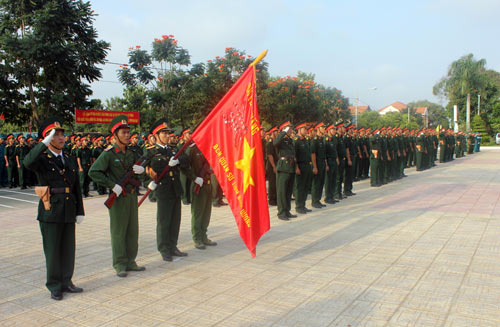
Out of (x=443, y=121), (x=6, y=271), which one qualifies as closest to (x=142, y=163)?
(x=6, y=271)

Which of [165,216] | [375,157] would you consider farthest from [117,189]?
[375,157]

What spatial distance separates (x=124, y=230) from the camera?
A: 5.28 metres

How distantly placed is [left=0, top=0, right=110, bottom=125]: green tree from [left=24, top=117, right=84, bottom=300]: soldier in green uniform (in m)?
14.5

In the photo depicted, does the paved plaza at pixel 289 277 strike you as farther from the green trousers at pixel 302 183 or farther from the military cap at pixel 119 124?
the military cap at pixel 119 124

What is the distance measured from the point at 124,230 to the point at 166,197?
0.86 metres

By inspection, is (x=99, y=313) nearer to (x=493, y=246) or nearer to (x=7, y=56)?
(x=493, y=246)

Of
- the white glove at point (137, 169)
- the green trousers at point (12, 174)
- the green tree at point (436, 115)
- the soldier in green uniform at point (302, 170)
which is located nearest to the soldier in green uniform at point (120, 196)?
the white glove at point (137, 169)

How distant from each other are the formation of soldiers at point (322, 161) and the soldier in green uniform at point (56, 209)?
16.0 ft

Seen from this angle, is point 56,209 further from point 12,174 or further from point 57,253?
point 12,174

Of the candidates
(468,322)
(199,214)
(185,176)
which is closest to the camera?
(468,322)

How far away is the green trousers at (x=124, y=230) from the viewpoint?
17.2ft

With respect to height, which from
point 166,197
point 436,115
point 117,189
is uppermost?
point 436,115

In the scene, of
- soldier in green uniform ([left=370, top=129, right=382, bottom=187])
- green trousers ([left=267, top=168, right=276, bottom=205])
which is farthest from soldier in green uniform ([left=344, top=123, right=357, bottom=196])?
green trousers ([left=267, top=168, right=276, bottom=205])

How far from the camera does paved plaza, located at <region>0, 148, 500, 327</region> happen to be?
13.0 ft
